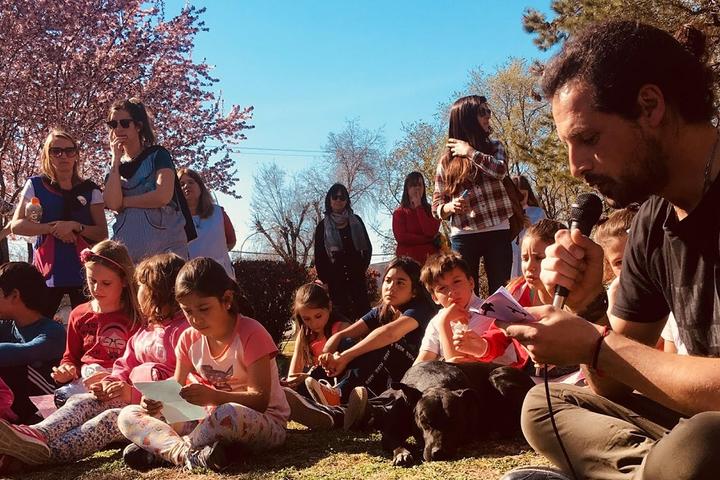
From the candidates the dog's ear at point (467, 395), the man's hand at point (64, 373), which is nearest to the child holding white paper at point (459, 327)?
the dog's ear at point (467, 395)

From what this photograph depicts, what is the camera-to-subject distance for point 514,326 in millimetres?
1829

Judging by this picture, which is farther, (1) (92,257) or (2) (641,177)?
(1) (92,257)

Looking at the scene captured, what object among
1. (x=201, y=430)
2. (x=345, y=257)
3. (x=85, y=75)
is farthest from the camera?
(x=85, y=75)

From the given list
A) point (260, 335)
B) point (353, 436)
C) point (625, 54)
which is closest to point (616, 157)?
point (625, 54)

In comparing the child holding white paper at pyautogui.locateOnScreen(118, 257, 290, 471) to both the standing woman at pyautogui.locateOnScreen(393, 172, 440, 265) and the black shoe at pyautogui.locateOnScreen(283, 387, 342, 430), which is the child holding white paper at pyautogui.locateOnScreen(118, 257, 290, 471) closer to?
the black shoe at pyautogui.locateOnScreen(283, 387, 342, 430)

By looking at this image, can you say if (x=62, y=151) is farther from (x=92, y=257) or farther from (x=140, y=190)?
(x=92, y=257)

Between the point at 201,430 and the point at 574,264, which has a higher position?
the point at 574,264

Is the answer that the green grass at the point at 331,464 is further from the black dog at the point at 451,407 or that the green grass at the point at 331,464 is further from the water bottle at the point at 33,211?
the water bottle at the point at 33,211

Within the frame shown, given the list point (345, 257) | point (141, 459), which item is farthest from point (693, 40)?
point (345, 257)

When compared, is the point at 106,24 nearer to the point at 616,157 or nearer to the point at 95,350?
the point at 95,350

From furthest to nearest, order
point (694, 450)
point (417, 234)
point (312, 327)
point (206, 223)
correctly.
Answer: point (417, 234) → point (206, 223) → point (312, 327) → point (694, 450)

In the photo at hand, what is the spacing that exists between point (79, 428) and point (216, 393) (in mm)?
1060

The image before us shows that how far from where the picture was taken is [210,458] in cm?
325

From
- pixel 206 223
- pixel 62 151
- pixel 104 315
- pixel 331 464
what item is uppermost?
pixel 62 151
